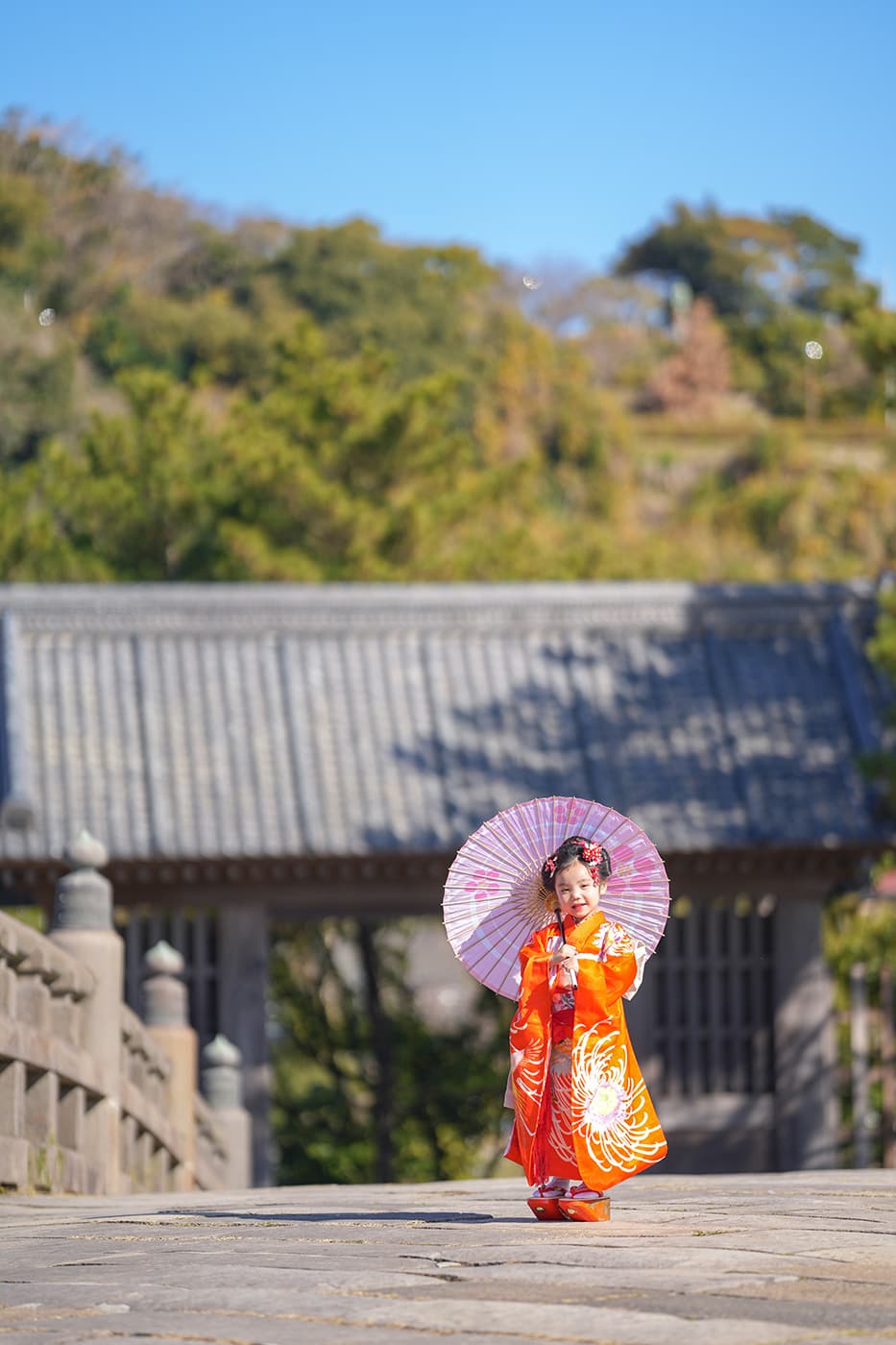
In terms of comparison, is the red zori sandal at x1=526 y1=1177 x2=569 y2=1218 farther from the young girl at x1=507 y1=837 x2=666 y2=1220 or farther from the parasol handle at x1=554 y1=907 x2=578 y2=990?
the parasol handle at x1=554 y1=907 x2=578 y2=990

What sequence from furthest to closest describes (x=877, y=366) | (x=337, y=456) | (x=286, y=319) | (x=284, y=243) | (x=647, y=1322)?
1. (x=284, y=243)
2. (x=286, y=319)
3. (x=337, y=456)
4. (x=877, y=366)
5. (x=647, y=1322)

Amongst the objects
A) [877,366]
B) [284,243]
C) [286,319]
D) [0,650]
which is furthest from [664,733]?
[284,243]

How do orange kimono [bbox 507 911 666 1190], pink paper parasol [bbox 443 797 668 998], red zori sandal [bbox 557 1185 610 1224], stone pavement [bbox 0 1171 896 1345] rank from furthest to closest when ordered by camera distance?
pink paper parasol [bbox 443 797 668 998], orange kimono [bbox 507 911 666 1190], red zori sandal [bbox 557 1185 610 1224], stone pavement [bbox 0 1171 896 1345]

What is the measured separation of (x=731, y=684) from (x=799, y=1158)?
12.2 feet

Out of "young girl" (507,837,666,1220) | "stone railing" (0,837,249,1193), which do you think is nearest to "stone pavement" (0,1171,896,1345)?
"young girl" (507,837,666,1220)

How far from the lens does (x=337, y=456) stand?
71.8ft

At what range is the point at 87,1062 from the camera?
27.4 ft

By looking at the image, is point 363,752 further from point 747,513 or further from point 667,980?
point 747,513

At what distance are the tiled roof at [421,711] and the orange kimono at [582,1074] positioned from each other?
27.6ft

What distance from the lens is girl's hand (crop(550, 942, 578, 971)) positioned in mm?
5902

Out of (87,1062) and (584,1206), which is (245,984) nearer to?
(87,1062)

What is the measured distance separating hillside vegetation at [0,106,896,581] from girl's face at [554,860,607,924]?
920 centimetres

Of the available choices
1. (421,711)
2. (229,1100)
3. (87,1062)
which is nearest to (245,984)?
(229,1100)

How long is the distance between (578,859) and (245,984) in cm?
903
